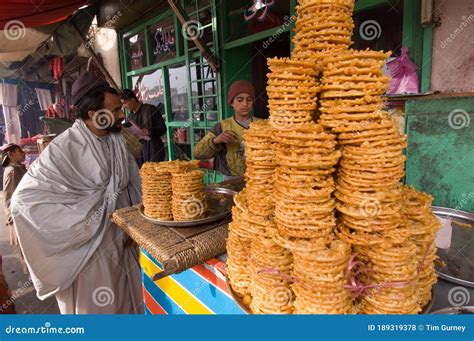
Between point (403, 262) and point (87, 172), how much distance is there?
2524 mm

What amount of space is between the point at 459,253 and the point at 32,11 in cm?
590

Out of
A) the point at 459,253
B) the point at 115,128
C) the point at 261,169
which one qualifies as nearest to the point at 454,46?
the point at 459,253

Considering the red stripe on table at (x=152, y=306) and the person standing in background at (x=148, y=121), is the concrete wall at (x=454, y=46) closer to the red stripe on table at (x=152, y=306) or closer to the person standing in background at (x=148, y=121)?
the red stripe on table at (x=152, y=306)

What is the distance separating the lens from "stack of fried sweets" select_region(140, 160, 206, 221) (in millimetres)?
2129

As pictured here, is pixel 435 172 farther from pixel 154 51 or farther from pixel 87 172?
pixel 154 51

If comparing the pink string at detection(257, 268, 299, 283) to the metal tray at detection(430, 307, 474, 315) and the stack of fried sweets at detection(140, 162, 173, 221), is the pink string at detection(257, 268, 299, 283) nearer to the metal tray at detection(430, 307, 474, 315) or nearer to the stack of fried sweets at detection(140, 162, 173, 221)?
the metal tray at detection(430, 307, 474, 315)

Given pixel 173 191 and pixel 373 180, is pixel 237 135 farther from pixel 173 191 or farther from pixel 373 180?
pixel 373 180

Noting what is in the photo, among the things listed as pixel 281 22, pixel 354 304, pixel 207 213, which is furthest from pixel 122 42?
pixel 354 304

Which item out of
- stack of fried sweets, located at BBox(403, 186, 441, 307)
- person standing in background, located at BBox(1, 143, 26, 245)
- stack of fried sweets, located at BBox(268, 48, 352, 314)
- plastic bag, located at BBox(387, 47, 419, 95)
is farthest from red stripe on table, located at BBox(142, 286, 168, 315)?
person standing in background, located at BBox(1, 143, 26, 245)

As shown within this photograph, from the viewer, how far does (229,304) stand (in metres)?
1.67

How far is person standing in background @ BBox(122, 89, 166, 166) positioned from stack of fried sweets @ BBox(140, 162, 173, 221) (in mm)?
3385

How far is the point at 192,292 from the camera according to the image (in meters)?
2.04

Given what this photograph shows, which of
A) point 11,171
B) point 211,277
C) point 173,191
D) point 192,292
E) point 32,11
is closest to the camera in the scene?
point 211,277

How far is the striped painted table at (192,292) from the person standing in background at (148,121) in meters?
3.45
